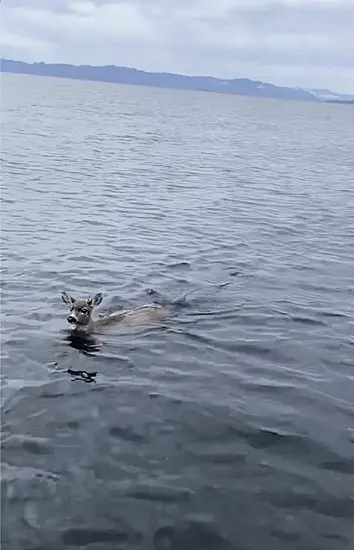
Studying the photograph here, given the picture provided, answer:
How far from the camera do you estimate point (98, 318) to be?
56.6 feet

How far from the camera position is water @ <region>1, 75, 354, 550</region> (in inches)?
384

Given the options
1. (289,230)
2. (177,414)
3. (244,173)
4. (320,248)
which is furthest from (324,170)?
(177,414)

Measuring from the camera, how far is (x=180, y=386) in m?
13.7

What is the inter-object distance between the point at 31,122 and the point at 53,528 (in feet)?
254

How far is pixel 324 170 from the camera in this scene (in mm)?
57781

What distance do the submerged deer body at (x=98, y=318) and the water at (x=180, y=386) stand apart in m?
0.41

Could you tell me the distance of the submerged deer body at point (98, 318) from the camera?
52.8ft

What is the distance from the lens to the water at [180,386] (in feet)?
32.0

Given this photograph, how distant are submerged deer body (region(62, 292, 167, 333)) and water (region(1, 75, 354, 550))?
0.41 m

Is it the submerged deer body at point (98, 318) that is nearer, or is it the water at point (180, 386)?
the water at point (180, 386)

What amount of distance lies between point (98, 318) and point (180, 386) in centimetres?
420

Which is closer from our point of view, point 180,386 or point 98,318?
point 180,386

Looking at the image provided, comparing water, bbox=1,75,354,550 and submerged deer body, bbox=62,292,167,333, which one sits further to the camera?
submerged deer body, bbox=62,292,167,333

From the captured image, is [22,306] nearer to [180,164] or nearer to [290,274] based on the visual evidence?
[290,274]
